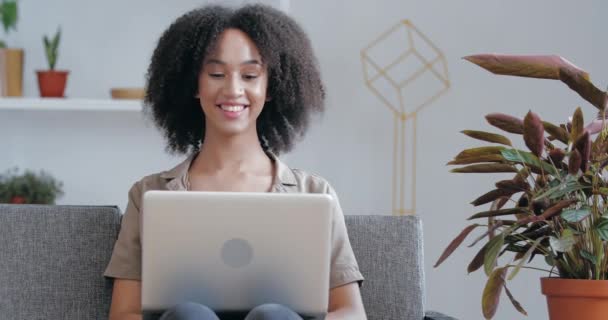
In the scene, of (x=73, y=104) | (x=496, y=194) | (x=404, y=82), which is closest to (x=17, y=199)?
(x=73, y=104)

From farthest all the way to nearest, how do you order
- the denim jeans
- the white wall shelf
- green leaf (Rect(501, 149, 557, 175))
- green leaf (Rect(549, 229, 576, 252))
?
the white wall shelf < green leaf (Rect(501, 149, 557, 175)) < green leaf (Rect(549, 229, 576, 252)) < the denim jeans

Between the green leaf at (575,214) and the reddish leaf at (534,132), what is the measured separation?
0.47 ft

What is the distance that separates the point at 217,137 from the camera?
209cm

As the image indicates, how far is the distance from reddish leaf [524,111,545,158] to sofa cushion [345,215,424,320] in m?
0.37

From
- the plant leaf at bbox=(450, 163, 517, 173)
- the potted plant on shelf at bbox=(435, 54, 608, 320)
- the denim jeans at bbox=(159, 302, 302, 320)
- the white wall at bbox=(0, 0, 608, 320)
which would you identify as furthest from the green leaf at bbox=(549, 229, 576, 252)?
the white wall at bbox=(0, 0, 608, 320)

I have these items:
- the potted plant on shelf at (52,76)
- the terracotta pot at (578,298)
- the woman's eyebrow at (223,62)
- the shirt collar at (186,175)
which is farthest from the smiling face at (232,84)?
the potted plant on shelf at (52,76)

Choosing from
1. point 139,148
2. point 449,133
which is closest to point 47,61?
point 139,148

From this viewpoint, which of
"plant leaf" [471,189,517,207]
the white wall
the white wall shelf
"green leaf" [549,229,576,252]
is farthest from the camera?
the white wall

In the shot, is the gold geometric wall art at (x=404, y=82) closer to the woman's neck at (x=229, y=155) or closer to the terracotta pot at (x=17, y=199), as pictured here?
the terracotta pot at (x=17, y=199)

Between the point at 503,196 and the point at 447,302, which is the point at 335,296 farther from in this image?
the point at 447,302

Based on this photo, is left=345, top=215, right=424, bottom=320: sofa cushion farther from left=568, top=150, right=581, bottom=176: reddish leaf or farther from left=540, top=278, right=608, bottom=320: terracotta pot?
left=568, top=150, right=581, bottom=176: reddish leaf

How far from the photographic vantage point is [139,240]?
6.66 ft

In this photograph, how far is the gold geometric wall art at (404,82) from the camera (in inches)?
147

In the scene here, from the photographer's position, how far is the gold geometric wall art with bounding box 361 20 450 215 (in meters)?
3.73
